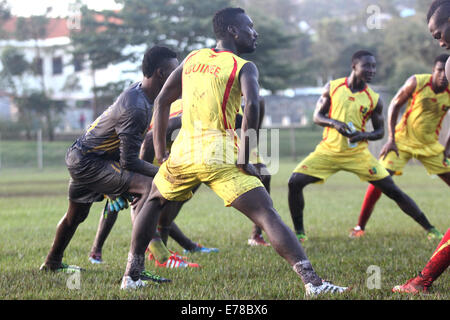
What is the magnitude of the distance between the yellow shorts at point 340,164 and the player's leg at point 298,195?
65 mm

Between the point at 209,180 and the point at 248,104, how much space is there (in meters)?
0.64

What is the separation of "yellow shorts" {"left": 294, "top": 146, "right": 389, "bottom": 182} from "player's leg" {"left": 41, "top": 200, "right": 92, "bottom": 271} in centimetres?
303

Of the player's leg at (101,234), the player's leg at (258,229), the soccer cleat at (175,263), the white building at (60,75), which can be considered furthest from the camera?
the white building at (60,75)

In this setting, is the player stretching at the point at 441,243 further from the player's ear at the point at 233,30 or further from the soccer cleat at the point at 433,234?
the soccer cleat at the point at 433,234

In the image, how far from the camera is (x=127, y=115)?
5.12m

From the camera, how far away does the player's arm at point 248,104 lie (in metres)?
4.04

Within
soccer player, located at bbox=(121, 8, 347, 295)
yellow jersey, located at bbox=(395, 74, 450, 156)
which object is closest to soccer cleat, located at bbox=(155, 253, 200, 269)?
soccer player, located at bbox=(121, 8, 347, 295)

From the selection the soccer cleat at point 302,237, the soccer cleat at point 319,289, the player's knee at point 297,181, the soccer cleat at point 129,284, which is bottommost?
the soccer cleat at point 302,237

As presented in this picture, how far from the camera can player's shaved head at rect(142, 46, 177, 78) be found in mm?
5414

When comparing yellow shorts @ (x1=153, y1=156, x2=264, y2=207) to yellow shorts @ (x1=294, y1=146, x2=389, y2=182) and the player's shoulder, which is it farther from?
the player's shoulder

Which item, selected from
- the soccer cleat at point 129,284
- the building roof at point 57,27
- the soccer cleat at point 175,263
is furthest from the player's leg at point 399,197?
the building roof at point 57,27

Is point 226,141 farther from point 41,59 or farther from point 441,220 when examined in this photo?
point 41,59

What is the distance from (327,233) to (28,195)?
8.97 meters

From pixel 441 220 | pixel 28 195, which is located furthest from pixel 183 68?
pixel 28 195
